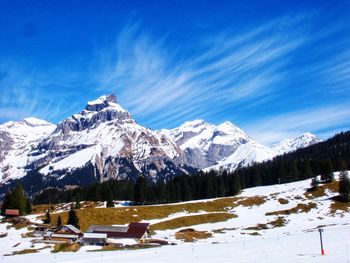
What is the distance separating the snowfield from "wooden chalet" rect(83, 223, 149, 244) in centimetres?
514

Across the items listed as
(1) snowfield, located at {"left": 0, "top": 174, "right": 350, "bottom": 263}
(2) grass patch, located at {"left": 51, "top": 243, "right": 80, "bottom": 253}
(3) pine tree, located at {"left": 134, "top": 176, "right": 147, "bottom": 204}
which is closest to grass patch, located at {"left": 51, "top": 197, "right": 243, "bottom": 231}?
(1) snowfield, located at {"left": 0, "top": 174, "right": 350, "bottom": 263}

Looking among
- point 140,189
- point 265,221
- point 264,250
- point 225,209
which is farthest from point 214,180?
point 264,250

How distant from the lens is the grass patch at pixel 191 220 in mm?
106344

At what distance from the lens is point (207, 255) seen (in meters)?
53.9

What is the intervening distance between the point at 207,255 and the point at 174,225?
54.5 meters

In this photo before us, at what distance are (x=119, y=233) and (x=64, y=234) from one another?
12.5m

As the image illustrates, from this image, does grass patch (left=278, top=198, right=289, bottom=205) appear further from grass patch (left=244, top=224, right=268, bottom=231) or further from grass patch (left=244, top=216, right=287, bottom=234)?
grass patch (left=244, top=224, right=268, bottom=231)

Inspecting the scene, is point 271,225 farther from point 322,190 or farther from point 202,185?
point 202,185

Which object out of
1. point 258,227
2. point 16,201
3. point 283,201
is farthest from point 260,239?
point 16,201

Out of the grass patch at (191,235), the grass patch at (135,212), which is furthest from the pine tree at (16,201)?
the grass patch at (191,235)

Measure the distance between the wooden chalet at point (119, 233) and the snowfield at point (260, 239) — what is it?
514 cm

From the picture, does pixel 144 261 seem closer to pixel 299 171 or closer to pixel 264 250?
pixel 264 250

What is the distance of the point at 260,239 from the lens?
73.7 metres

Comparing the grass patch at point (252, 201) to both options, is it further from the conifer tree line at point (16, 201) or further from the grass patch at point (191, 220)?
the conifer tree line at point (16, 201)
